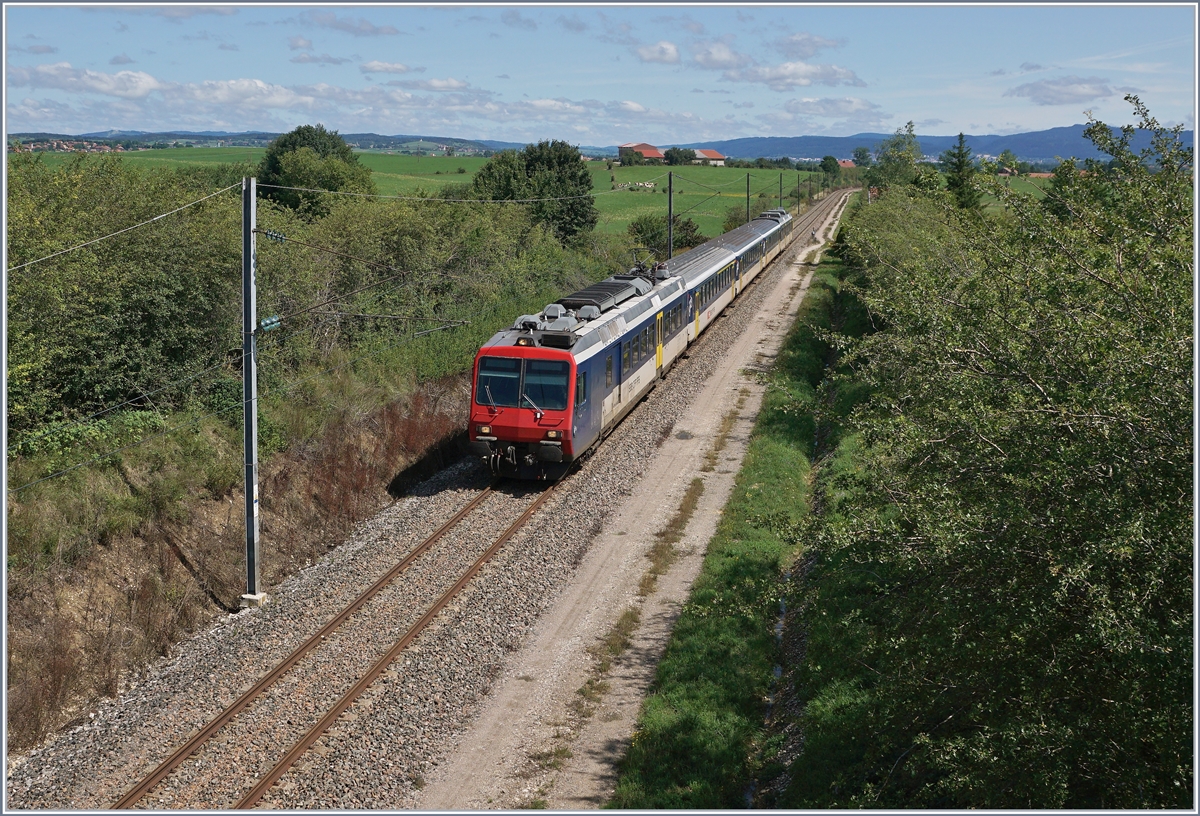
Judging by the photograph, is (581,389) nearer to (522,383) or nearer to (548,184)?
(522,383)

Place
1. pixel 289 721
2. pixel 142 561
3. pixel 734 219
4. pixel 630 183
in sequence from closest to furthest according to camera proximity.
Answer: pixel 289 721, pixel 142 561, pixel 734 219, pixel 630 183

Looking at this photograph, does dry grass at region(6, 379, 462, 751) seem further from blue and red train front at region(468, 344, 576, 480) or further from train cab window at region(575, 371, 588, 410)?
train cab window at region(575, 371, 588, 410)

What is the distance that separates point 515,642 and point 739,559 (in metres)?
4.71

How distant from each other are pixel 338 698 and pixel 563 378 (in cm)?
855

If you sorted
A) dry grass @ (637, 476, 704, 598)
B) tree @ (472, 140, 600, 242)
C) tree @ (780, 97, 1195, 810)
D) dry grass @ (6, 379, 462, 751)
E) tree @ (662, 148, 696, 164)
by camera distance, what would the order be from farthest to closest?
tree @ (662, 148, 696, 164)
tree @ (472, 140, 600, 242)
dry grass @ (637, 476, 704, 598)
dry grass @ (6, 379, 462, 751)
tree @ (780, 97, 1195, 810)

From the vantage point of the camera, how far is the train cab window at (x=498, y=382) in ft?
→ 63.4

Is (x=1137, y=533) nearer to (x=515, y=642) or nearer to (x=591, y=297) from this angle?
(x=515, y=642)

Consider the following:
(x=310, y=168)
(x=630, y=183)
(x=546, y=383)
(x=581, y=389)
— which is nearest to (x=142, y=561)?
(x=546, y=383)

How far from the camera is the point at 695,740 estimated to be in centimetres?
1171

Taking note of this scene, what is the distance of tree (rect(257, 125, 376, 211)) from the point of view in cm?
5900

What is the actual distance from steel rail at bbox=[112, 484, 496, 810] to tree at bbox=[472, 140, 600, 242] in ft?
119

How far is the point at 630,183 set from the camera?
355 feet

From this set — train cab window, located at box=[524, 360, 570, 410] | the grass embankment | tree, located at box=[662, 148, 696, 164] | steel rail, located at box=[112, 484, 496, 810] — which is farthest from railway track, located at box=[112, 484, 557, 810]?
tree, located at box=[662, 148, 696, 164]

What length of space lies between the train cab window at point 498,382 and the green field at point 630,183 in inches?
2284
